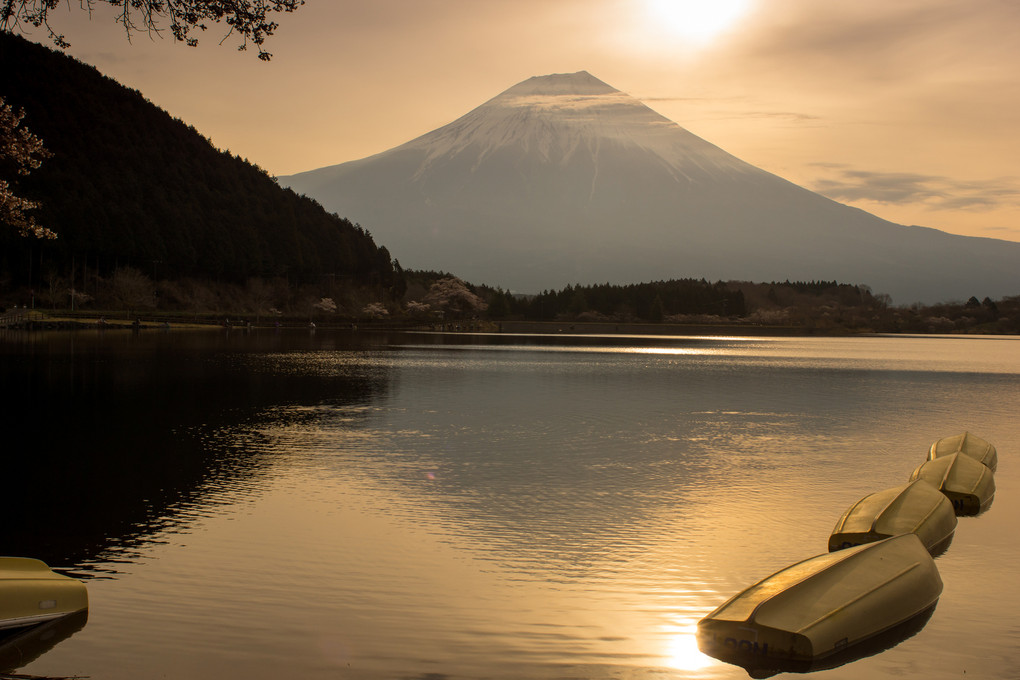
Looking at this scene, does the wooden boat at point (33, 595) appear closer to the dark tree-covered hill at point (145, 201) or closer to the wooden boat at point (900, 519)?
the wooden boat at point (900, 519)

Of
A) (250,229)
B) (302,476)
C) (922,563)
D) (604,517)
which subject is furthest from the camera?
(250,229)

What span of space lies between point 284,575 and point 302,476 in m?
5.97

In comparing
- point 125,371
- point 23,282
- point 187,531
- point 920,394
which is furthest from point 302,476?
point 23,282

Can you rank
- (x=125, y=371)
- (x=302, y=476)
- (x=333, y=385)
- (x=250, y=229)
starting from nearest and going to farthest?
(x=302, y=476), (x=333, y=385), (x=125, y=371), (x=250, y=229)

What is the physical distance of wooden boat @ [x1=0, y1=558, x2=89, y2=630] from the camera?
7914 mm

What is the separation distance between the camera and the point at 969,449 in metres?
18.3

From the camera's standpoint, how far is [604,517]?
1296 cm

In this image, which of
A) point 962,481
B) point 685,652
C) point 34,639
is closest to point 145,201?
point 962,481

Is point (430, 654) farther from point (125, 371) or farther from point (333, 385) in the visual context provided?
point (125, 371)

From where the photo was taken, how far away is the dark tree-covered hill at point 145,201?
376ft

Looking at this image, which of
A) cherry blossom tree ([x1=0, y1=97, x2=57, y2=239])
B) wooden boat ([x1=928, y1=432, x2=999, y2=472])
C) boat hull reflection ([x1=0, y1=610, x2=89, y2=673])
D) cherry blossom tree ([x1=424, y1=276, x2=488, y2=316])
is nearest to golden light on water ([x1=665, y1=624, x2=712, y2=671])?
boat hull reflection ([x1=0, y1=610, x2=89, y2=673])

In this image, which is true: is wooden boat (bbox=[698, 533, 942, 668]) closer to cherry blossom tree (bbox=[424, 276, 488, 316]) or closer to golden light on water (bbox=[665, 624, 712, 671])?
golden light on water (bbox=[665, 624, 712, 671])

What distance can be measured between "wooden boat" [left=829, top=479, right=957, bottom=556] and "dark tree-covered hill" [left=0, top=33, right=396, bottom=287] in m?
108

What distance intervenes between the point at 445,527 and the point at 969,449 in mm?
12503
